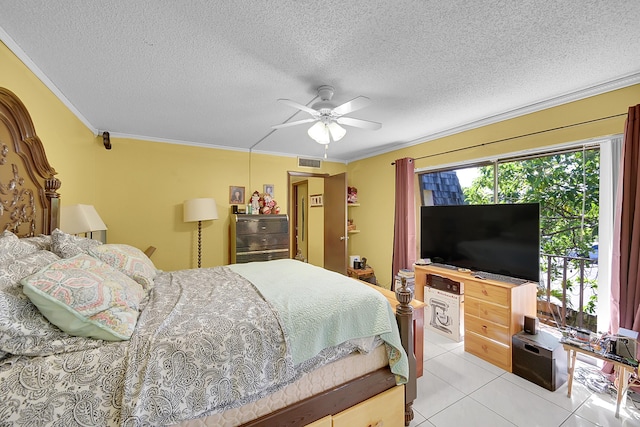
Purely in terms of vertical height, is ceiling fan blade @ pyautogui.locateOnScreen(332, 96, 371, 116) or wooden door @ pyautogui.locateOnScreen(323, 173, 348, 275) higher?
ceiling fan blade @ pyautogui.locateOnScreen(332, 96, 371, 116)

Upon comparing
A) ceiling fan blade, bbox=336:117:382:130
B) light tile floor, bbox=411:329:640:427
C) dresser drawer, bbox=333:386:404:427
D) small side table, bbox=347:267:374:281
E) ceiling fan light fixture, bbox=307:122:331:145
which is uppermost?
ceiling fan blade, bbox=336:117:382:130

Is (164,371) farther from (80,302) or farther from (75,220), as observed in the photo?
(75,220)

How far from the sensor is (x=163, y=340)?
1.11 metres

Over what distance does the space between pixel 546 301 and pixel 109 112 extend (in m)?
5.19

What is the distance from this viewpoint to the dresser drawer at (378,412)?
Answer: 4.75 feet

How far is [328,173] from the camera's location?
4996 mm

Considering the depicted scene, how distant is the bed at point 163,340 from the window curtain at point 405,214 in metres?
2.09

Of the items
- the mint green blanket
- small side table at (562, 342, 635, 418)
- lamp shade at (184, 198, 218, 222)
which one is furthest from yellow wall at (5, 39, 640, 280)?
the mint green blanket

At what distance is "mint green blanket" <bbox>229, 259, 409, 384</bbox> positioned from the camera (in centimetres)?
136

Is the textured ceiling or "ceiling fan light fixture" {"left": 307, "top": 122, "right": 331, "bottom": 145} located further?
"ceiling fan light fixture" {"left": 307, "top": 122, "right": 331, "bottom": 145}

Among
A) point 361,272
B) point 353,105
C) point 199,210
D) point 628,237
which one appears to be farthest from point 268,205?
point 628,237

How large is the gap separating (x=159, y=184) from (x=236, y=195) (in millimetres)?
1061

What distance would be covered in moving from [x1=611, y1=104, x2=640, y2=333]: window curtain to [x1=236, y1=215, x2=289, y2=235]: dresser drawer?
11.5ft

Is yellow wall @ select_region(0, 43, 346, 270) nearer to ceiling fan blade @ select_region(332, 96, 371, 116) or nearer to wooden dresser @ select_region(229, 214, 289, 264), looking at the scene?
wooden dresser @ select_region(229, 214, 289, 264)
